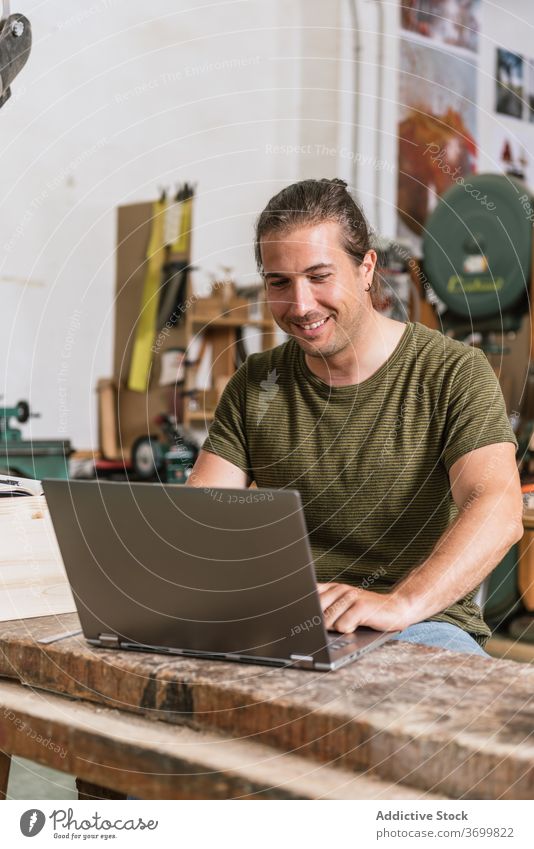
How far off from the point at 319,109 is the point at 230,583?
4.86m

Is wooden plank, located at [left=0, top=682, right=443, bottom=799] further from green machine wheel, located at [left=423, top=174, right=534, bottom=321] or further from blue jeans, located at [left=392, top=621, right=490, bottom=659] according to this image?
green machine wheel, located at [left=423, top=174, right=534, bottom=321]

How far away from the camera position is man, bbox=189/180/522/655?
1563 millimetres

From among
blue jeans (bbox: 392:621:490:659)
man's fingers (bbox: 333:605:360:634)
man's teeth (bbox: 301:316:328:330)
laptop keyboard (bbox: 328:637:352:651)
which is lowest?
blue jeans (bbox: 392:621:490:659)

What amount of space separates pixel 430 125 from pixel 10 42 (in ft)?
14.8

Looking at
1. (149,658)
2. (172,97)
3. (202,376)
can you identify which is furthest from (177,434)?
(149,658)

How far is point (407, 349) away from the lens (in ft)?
5.60

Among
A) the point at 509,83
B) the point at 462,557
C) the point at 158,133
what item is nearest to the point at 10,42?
the point at 462,557

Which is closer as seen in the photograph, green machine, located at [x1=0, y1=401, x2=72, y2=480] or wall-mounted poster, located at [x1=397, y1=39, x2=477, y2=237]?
green machine, located at [x1=0, y1=401, x2=72, y2=480]

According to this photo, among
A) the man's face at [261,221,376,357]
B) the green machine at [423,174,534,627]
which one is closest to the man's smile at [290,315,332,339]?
the man's face at [261,221,376,357]

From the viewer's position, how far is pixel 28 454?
392 cm

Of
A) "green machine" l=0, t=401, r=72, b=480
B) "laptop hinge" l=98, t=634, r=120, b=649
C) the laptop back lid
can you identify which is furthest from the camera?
"green machine" l=0, t=401, r=72, b=480

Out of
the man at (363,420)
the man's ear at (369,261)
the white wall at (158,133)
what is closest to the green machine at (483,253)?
the white wall at (158,133)

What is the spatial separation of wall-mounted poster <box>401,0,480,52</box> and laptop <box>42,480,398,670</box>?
4.90 metres
